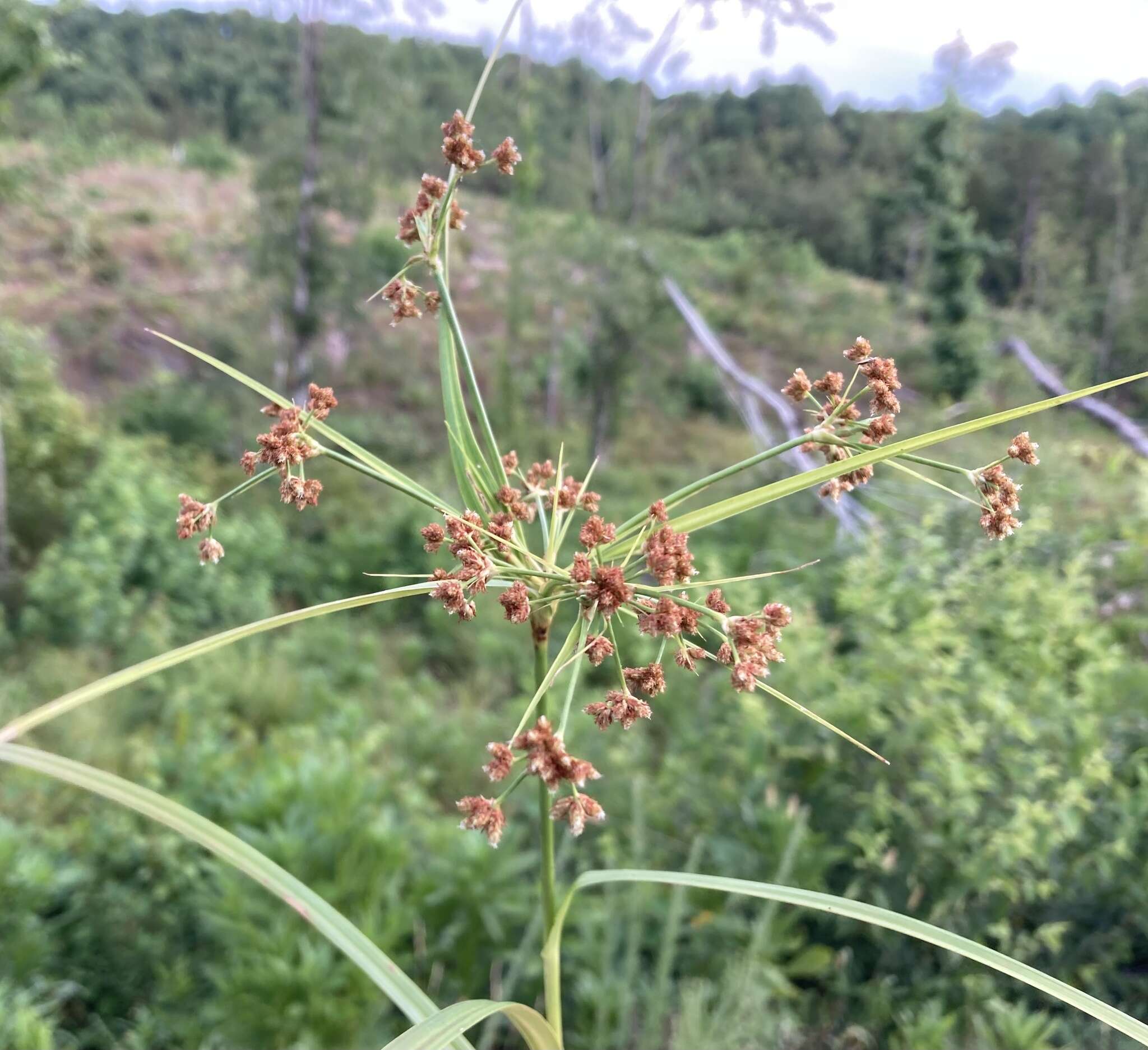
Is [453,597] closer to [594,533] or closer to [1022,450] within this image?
[594,533]

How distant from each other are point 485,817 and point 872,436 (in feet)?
1.29

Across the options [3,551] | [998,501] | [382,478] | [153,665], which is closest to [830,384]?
[998,501]

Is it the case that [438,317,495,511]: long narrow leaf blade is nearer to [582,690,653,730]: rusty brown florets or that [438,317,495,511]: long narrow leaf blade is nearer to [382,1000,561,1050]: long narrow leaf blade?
[582,690,653,730]: rusty brown florets

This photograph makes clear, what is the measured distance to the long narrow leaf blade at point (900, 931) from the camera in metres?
0.46

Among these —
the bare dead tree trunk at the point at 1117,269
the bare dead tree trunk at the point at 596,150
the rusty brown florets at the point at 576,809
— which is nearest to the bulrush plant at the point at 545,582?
the rusty brown florets at the point at 576,809

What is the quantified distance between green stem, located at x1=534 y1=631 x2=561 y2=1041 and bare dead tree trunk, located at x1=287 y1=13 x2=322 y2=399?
23.2 ft

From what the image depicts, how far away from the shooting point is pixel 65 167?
204 inches

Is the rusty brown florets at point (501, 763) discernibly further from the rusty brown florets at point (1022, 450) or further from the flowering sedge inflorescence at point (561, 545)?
the rusty brown florets at point (1022, 450)


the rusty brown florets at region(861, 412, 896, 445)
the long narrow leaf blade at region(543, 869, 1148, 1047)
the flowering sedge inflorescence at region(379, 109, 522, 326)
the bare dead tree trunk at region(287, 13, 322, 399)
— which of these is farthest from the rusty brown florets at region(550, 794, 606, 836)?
the bare dead tree trunk at region(287, 13, 322, 399)

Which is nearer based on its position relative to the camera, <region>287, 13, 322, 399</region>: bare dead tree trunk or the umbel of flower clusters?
the umbel of flower clusters

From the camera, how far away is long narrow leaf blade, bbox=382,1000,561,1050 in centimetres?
42

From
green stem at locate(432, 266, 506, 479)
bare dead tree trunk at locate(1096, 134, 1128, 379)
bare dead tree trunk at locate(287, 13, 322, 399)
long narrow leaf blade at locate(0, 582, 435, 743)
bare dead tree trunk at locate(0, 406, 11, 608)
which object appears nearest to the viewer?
long narrow leaf blade at locate(0, 582, 435, 743)

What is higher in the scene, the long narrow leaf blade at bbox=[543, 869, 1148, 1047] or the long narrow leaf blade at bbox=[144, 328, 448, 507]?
the long narrow leaf blade at bbox=[144, 328, 448, 507]

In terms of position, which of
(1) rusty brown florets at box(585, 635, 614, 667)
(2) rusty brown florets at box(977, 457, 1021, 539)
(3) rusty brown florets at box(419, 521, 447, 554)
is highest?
(2) rusty brown florets at box(977, 457, 1021, 539)
